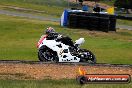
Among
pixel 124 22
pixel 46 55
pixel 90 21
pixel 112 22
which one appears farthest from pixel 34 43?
pixel 124 22

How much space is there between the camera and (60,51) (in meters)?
17.0

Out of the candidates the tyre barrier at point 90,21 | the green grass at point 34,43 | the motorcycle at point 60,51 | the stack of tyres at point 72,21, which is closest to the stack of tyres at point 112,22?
the tyre barrier at point 90,21

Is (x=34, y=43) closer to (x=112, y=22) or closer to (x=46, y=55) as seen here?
(x=46, y=55)

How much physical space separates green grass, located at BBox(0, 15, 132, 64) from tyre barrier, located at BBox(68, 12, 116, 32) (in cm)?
98

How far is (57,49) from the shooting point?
1700 cm

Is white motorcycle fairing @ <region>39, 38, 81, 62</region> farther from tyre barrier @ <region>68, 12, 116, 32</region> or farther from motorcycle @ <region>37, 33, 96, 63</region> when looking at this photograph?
tyre barrier @ <region>68, 12, 116, 32</region>

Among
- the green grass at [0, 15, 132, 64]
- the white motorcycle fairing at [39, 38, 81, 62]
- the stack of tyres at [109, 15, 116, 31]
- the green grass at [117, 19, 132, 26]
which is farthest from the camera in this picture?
the green grass at [117, 19, 132, 26]

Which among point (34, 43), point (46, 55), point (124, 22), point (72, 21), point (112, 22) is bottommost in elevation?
point (124, 22)

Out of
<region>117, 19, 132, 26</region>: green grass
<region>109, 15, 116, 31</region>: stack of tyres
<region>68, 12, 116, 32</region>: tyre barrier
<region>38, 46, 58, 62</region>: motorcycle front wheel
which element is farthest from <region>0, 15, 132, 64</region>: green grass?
<region>117, 19, 132, 26</region>: green grass

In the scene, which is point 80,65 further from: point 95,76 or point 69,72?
point 95,76

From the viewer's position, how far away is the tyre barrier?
35.0 m

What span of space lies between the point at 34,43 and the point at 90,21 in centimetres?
1024

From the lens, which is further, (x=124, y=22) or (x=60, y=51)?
(x=124, y=22)

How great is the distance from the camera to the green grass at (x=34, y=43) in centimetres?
2094
